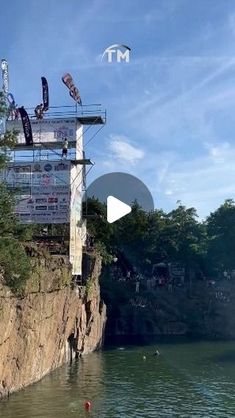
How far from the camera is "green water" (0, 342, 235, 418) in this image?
2823cm

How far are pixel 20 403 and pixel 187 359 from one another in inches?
821

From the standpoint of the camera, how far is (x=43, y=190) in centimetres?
4609

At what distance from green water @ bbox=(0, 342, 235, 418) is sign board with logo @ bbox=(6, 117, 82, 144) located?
59.6 ft

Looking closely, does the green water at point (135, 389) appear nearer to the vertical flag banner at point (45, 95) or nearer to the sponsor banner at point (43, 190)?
the sponsor banner at point (43, 190)

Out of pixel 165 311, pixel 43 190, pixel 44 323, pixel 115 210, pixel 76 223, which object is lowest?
pixel 44 323

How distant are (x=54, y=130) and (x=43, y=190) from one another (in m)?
5.74

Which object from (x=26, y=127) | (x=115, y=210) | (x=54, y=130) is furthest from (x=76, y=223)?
(x=115, y=210)

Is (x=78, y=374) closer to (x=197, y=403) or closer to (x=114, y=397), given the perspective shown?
(x=114, y=397)

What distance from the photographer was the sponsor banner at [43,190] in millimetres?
45656
